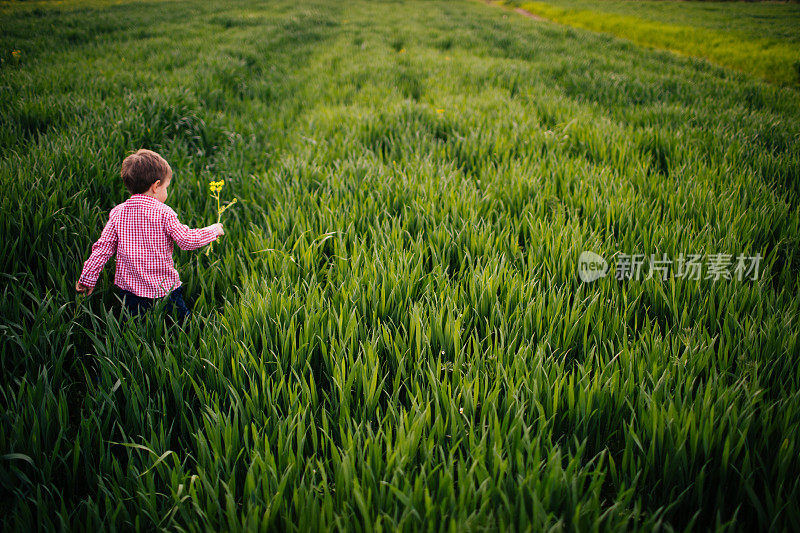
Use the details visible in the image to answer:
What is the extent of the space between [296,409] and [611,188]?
2.38 m

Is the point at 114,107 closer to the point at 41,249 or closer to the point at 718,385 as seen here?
the point at 41,249

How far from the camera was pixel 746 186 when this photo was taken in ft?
8.05

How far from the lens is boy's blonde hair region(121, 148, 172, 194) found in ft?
5.29

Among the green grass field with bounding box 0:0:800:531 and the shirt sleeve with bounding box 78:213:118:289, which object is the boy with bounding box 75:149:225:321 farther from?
the green grass field with bounding box 0:0:800:531

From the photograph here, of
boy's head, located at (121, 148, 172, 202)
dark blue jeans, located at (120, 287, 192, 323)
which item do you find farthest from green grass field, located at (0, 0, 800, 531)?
boy's head, located at (121, 148, 172, 202)

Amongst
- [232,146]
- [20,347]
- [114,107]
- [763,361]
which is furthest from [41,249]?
[763,361]

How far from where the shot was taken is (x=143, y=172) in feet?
5.31

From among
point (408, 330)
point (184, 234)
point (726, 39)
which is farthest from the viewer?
point (726, 39)

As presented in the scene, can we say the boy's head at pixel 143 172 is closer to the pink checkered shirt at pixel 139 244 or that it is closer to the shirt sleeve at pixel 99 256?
the pink checkered shirt at pixel 139 244

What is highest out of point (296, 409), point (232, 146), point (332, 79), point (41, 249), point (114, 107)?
point (332, 79)

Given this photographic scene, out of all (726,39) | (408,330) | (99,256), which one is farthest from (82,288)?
(726,39)

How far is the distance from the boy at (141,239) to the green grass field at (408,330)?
0.14 m

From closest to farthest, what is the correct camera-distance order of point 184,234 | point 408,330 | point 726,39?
point 408,330
point 184,234
point 726,39

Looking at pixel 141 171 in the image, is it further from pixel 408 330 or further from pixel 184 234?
pixel 408 330
